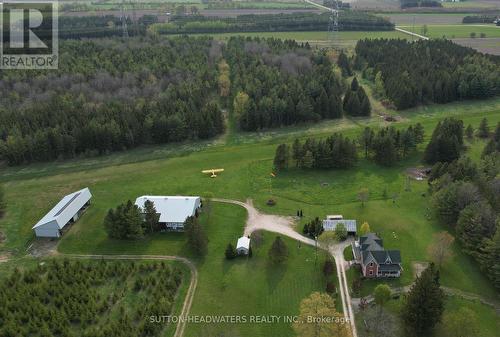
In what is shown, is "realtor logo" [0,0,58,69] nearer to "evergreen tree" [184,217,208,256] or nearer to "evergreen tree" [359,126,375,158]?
"evergreen tree" [184,217,208,256]

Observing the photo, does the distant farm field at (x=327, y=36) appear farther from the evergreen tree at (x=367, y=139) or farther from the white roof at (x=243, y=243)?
the white roof at (x=243, y=243)

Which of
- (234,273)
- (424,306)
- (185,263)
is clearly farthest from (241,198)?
(424,306)

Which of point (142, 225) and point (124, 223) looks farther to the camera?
point (142, 225)

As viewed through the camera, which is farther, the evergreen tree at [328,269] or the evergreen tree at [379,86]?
the evergreen tree at [379,86]

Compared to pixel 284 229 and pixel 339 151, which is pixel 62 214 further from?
pixel 339 151

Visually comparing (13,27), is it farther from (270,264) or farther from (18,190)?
(270,264)

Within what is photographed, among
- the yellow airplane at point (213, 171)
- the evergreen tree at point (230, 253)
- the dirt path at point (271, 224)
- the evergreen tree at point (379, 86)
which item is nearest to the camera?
the evergreen tree at point (230, 253)

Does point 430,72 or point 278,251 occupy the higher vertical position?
point 430,72

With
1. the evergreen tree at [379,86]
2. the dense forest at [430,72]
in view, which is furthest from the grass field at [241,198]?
the evergreen tree at [379,86]
